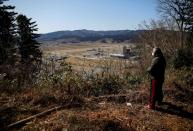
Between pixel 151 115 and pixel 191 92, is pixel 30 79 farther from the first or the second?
pixel 191 92

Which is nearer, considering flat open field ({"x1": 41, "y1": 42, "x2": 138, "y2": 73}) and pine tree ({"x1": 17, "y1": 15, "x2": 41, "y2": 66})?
flat open field ({"x1": 41, "y1": 42, "x2": 138, "y2": 73})

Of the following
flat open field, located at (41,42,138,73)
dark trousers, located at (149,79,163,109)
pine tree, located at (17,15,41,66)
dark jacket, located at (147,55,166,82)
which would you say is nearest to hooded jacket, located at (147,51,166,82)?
dark jacket, located at (147,55,166,82)

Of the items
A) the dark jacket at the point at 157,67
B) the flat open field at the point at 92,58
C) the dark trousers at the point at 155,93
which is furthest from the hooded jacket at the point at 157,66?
the flat open field at the point at 92,58

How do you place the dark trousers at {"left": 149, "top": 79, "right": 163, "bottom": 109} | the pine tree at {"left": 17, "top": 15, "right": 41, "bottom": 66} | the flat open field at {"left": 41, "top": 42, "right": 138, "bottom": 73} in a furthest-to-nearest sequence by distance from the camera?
the pine tree at {"left": 17, "top": 15, "right": 41, "bottom": 66} < the flat open field at {"left": 41, "top": 42, "right": 138, "bottom": 73} < the dark trousers at {"left": 149, "top": 79, "right": 163, "bottom": 109}

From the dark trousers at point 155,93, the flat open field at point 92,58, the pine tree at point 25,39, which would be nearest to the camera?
the dark trousers at point 155,93

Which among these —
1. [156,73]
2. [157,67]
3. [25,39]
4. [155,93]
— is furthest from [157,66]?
[25,39]

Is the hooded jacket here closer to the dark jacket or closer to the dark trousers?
the dark jacket

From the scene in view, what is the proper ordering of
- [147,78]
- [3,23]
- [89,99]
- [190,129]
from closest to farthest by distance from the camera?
[190,129] → [89,99] → [147,78] → [3,23]

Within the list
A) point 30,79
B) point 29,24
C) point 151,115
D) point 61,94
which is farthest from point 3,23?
point 151,115

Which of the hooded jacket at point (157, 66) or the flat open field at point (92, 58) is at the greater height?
the hooded jacket at point (157, 66)

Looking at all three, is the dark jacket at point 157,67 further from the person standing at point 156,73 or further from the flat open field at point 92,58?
the flat open field at point 92,58

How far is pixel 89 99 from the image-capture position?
32.0 feet

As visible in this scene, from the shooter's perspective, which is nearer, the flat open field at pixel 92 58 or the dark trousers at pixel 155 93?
the dark trousers at pixel 155 93

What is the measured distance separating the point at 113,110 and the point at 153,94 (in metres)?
1.47
